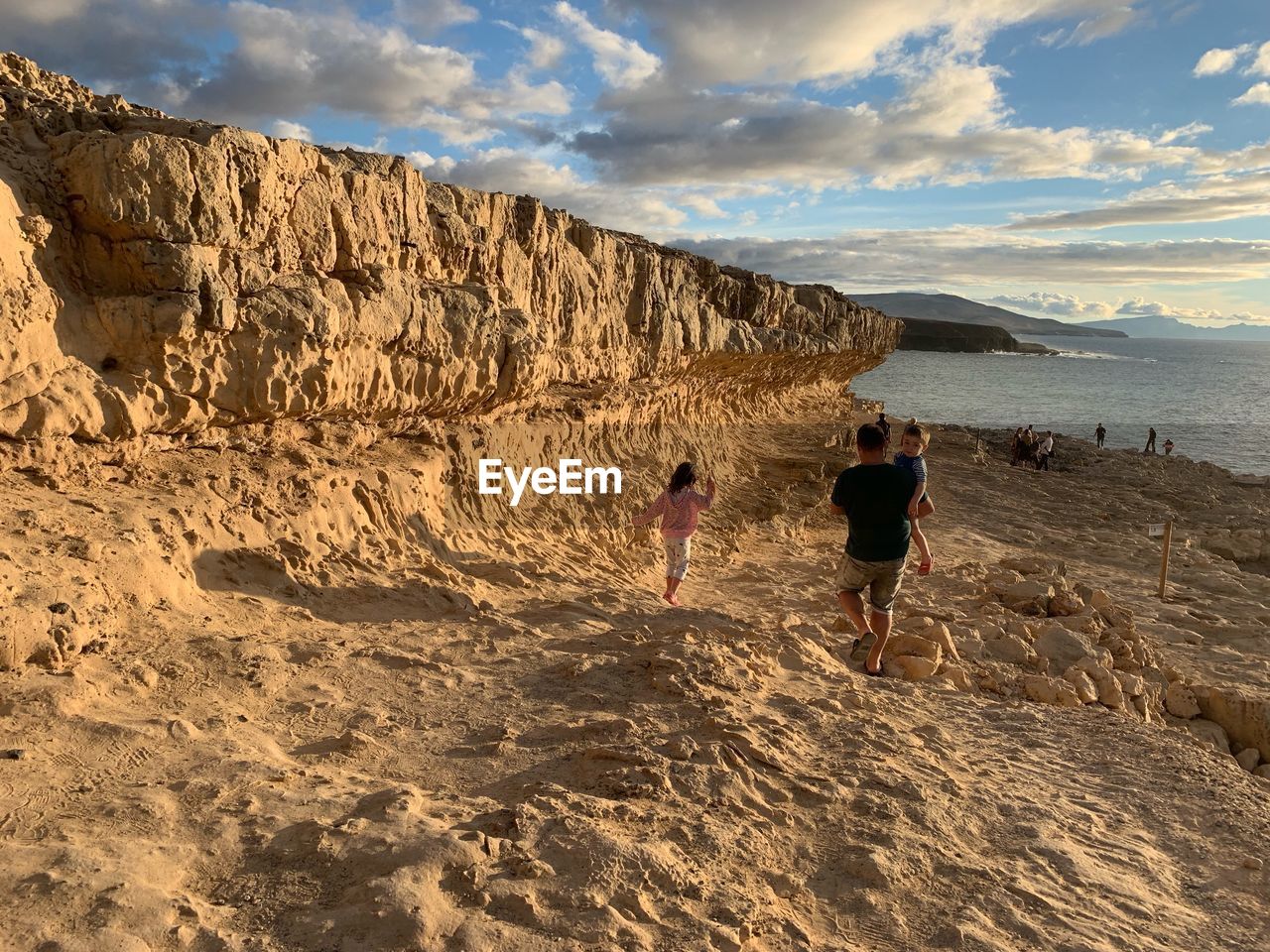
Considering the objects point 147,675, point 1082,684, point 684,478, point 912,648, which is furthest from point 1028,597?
point 147,675

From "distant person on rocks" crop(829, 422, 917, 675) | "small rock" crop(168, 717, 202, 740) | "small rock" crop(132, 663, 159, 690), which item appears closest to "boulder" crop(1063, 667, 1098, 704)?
"distant person on rocks" crop(829, 422, 917, 675)

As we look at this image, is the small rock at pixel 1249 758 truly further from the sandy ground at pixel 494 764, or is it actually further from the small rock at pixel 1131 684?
the small rock at pixel 1131 684

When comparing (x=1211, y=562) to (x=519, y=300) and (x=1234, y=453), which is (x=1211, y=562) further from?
(x=1234, y=453)

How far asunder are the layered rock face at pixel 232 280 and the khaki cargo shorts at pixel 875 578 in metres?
4.34

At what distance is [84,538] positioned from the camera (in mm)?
4512

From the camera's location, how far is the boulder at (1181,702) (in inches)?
272

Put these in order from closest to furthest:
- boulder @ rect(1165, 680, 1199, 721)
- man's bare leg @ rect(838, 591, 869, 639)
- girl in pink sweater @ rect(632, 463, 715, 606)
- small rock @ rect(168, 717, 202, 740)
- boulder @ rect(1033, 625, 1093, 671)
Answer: small rock @ rect(168, 717, 202, 740), man's bare leg @ rect(838, 591, 869, 639), boulder @ rect(1165, 680, 1199, 721), boulder @ rect(1033, 625, 1093, 671), girl in pink sweater @ rect(632, 463, 715, 606)

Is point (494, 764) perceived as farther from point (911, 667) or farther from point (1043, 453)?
point (1043, 453)

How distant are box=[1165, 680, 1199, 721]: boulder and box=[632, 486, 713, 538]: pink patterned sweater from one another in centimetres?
454

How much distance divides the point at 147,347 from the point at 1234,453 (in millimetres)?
41685

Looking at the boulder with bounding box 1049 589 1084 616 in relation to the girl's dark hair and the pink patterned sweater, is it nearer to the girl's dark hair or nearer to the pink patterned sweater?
the pink patterned sweater

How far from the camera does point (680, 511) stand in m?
7.38

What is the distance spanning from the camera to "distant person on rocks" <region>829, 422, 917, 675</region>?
525 cm

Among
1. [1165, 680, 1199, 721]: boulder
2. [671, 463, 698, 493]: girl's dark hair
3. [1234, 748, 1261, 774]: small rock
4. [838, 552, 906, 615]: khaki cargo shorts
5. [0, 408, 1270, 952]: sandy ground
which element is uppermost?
[671, 463, 698, 493]: girl's dark hair
